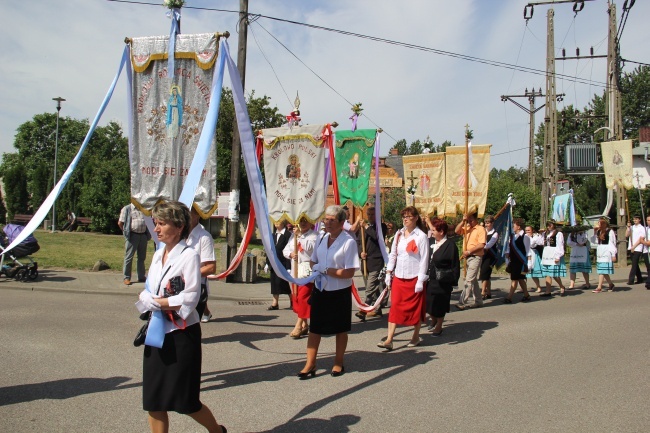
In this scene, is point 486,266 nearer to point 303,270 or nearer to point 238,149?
point 303,270

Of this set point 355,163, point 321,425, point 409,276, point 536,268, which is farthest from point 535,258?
point 321,425

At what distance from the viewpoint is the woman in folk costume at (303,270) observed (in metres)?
7.62

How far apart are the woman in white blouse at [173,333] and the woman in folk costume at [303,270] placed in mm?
3792

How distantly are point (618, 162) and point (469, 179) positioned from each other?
5.18 metres

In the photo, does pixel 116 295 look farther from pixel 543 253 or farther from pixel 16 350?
pixel 543 253

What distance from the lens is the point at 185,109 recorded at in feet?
22.3

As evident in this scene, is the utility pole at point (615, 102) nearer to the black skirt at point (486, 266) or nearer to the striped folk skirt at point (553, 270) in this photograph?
the striped folk skirt at point (553, 270)

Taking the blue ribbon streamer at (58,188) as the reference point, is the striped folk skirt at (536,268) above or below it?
below

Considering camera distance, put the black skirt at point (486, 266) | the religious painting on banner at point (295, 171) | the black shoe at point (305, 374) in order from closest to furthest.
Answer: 1. the black shoe at point (305, 374)
2. the religious painting on banner at point (295, 171)
3. the black skirt at point (486, 266)

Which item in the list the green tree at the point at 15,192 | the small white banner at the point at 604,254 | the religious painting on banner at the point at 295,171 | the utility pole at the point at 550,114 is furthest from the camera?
the green tree at the point at 15,192

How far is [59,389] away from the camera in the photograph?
5.17 m

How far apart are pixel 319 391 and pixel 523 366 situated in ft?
8.29

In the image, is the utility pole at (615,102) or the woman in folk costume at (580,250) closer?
the woman in folk costume at (580,250)

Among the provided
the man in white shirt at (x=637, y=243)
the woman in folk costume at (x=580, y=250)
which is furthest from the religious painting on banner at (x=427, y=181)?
the man in white shirt at (x=637, y=243)
